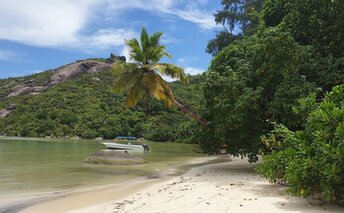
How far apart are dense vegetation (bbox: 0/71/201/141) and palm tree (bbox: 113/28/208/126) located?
129ft

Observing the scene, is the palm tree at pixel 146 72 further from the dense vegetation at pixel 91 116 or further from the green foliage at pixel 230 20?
the dense vegetation at pixel 91 116

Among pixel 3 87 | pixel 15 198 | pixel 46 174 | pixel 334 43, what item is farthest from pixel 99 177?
pixel 3 87

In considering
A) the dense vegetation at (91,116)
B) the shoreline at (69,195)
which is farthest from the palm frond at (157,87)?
the dense vegetation at (91,116)

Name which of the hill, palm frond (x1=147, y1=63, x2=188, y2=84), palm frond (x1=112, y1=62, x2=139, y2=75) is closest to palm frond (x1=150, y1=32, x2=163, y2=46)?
palm frond (x1=147, y1=63, x2=188, y2=84)

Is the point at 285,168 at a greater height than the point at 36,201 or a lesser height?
greater

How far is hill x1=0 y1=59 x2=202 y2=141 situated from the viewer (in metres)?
68.2

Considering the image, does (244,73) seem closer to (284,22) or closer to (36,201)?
(284,22)

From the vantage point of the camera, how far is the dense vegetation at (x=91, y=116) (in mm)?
67688

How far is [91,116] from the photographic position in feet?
247

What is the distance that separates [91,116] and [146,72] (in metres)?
59.0

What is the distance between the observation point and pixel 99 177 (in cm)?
1681

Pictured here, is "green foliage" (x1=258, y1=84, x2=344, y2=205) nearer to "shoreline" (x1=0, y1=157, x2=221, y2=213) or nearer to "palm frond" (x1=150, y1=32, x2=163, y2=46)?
"shoreline" (x1=0, y1=157, x2=221, y2=213)

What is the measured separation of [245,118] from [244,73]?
1789 millimetres

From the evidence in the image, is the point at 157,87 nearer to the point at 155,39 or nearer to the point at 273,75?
the point at 155,39
